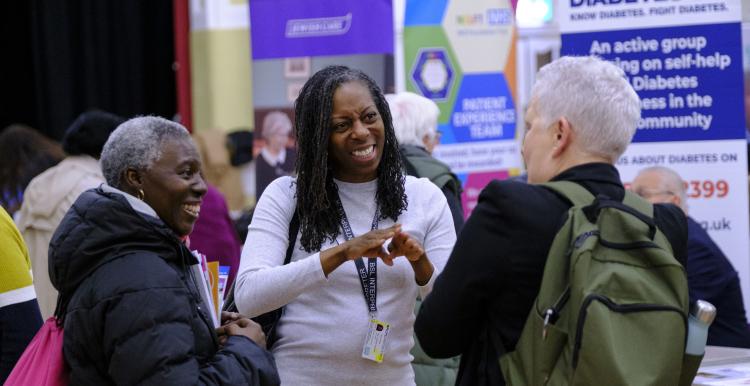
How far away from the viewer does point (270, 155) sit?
6172 mm

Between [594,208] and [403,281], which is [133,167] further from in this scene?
[594,208]

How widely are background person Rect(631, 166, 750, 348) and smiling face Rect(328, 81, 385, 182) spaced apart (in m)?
2.32

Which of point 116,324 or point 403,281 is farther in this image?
point 403,281

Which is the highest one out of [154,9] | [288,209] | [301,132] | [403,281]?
[154,9]

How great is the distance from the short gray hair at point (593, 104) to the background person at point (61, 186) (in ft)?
8.57

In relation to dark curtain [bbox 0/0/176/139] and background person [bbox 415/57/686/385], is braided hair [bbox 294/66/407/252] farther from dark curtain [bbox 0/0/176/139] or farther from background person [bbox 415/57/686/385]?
dark curtain [bbox 0/0/176/139]

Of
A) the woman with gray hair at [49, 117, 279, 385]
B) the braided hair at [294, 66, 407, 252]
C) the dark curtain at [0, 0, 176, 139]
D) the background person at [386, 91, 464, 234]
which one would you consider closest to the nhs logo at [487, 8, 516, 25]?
the background person at [386, 91, 464, 234]

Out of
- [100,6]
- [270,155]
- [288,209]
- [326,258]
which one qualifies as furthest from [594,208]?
[100,6]

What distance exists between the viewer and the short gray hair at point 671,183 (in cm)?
462

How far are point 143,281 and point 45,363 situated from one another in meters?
0.31

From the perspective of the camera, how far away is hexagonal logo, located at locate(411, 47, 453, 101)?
5.95 meters

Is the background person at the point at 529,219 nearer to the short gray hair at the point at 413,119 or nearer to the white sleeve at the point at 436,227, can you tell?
the white sleeve at the point at 436,227

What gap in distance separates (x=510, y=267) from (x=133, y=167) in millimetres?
898

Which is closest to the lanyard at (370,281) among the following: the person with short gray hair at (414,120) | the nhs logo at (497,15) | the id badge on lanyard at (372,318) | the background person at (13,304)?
the id badge on lanyard at (372,318)
